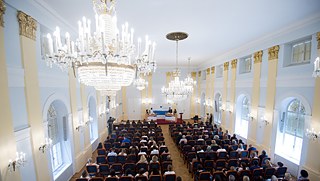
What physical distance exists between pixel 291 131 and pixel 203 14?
7.73 metres

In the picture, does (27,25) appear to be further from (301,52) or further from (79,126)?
(301,52)

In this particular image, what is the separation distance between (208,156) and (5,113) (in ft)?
25.5

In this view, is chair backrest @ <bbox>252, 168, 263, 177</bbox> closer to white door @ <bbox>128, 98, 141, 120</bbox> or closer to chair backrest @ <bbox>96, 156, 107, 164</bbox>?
chair backrest @ <bbox>96, 156, 107, 164</bbox>

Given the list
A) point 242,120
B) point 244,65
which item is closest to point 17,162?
point 242,120

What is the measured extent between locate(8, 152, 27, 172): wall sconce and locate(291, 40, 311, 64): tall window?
11.9 meters

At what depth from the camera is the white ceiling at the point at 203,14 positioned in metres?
5.19

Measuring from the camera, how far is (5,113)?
3.91 metres

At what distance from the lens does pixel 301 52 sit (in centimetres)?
743

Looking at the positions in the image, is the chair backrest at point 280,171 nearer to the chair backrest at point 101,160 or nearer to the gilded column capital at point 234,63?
the chair backrest at point 101,160

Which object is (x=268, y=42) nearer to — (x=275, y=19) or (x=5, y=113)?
(x=275, y=19)

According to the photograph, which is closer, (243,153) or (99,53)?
(99,53)

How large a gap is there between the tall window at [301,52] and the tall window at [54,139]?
484 inches

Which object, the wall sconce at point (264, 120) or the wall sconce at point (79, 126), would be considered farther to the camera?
the wall sconce at point (264, 120)

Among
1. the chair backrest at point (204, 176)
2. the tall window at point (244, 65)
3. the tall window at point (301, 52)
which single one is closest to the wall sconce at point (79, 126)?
the chair backrest at point (204, 176)
